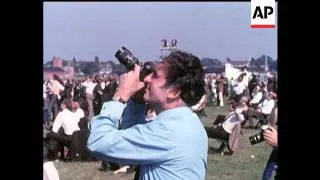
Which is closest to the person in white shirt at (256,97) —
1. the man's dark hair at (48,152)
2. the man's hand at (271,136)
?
the man's dark hair at (48,152)

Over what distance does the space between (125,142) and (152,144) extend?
89 mm

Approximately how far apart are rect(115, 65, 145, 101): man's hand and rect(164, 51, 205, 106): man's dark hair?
11cm

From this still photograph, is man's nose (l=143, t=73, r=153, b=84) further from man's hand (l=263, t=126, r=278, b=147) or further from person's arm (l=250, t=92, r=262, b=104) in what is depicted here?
person's arm (l=250, t=92, r=262, b=104)

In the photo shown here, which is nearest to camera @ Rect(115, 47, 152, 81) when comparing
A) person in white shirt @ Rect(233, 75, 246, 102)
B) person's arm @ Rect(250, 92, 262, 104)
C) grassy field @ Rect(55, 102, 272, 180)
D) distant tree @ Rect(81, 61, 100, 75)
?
distant tree @ Rect(81, 61, 100, 75)

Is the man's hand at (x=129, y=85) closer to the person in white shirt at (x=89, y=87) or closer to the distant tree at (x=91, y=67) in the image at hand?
the distant tree at (x=91, y=67)

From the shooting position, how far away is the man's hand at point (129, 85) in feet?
6.55

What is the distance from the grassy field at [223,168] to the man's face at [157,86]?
504cm

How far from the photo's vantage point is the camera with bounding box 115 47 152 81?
2.04 meters

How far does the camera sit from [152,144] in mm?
1925
